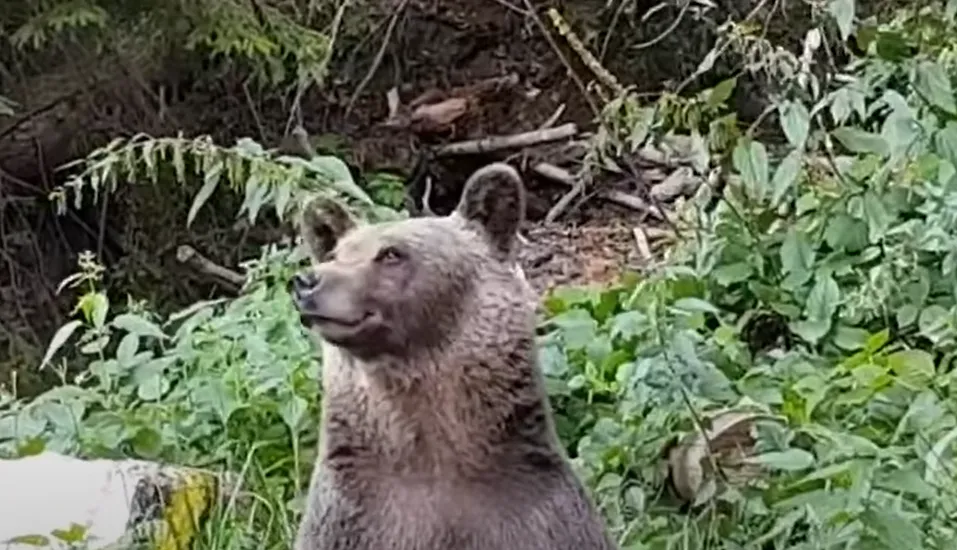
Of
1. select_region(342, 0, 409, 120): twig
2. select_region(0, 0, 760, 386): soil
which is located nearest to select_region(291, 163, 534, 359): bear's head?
select_region(0, 0, 760, 386): soil

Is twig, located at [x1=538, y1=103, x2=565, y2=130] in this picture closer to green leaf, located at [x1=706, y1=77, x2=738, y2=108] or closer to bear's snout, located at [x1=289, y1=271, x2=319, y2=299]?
green leaf, located at [x1=706, y1=77, x2=738, y2=108]

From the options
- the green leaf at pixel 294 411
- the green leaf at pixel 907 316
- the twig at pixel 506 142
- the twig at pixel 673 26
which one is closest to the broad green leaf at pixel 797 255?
the green leaf at pixel 907 316

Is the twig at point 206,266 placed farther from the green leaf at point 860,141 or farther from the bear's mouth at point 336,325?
the bear's mouth at point 336,325

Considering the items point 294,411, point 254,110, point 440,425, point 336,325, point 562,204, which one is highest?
point 336,325

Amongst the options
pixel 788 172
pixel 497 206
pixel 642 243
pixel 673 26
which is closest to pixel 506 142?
pixel 642 243

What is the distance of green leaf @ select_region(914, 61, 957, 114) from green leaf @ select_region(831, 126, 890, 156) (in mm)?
187

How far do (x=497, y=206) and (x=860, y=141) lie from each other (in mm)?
1770

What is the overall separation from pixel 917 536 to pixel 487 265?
1.06 m

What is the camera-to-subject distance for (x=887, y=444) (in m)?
5.01

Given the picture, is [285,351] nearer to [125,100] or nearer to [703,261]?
[703,261]

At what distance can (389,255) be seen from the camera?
12.5 ft

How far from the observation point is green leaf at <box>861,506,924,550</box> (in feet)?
13.9

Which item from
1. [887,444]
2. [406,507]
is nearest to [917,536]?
[887,444]

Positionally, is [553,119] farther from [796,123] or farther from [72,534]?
[72,534]
